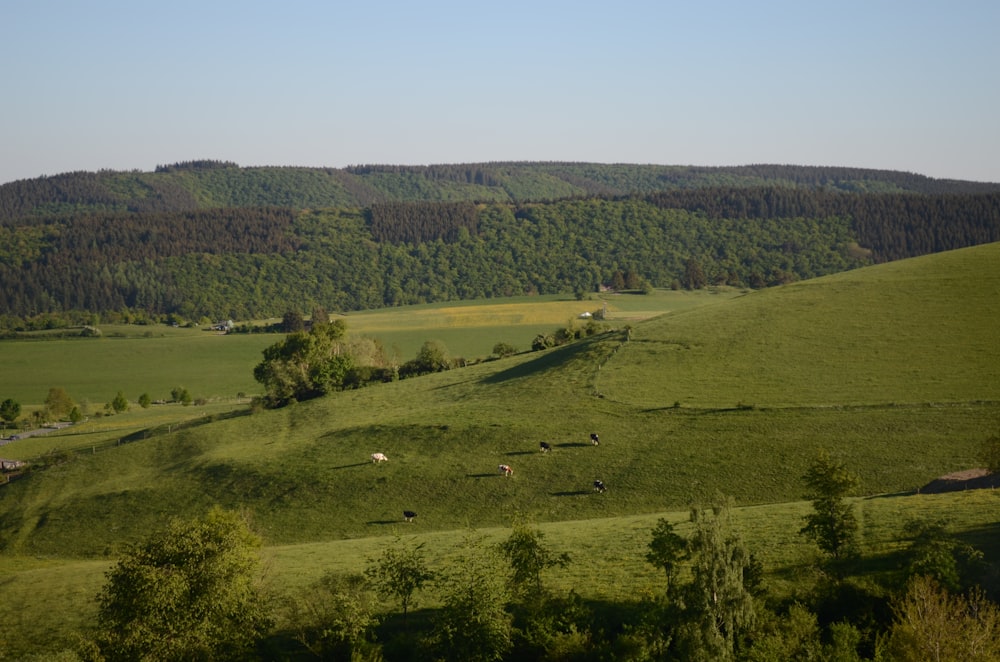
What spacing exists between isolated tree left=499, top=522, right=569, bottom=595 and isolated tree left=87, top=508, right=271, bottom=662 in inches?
370

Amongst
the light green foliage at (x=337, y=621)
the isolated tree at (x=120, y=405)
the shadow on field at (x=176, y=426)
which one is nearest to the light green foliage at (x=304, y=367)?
the shadow on field at (x=176, y=426)

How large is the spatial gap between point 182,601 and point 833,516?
80.6ft

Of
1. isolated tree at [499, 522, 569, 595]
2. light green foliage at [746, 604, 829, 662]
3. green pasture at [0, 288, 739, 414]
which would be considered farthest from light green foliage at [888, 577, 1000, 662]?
green pasture at [0, 288, 739, 414]

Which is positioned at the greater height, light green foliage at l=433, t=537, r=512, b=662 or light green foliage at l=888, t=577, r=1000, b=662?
light green foliage at l=888, t=577, r=1000, b=662

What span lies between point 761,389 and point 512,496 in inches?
924

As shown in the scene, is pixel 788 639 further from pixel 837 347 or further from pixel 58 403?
pixel 58 403

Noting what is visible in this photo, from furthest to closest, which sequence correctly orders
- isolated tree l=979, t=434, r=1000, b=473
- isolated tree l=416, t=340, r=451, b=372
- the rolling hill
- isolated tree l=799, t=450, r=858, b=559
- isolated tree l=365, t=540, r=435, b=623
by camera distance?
isolated tree l=416, t=340, r=451, b=372 < the rolling hill < isolated tree l=979, t=434, r=1000, b=473 < isolated tree l=799, t=450, r=858, b=559 < isolated tree l=365, t=540, r=435, b=623

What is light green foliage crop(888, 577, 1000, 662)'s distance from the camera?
25312 millimetres

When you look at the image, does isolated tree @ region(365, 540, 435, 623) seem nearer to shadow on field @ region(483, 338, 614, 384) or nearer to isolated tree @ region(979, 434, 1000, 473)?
isolated tree @ region(979, 434, 1000, 473)

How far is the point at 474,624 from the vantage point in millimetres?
30875

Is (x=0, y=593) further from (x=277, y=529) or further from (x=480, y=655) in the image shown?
(x=480, y=655)

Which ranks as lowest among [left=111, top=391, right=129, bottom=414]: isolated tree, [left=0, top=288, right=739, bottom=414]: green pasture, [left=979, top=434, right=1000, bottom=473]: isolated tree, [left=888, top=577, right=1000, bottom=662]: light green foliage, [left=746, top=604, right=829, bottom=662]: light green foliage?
[left=111, top=391, right=129, bottom=414]: isolated tree

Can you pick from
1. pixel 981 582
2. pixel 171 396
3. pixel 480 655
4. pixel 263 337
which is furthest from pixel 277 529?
pixel 263 337

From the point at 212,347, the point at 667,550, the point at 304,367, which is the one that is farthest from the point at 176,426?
the point at 212,347
